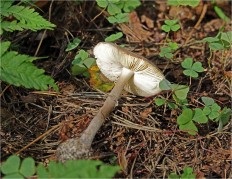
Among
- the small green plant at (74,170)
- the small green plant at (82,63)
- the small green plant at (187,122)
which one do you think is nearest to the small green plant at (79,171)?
the small green plant at (74,170)

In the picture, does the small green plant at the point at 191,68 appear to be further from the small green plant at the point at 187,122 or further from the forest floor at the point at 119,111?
the small green plant at the point at 187,122

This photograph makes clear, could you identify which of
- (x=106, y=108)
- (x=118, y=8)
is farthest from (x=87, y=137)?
(x=118, y=8)

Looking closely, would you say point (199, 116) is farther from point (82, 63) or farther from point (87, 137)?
point (82, 63)

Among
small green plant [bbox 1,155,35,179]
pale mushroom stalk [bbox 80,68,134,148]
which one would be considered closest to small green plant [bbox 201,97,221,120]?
pale mushroom stalk [bbox 80,68,134,148]

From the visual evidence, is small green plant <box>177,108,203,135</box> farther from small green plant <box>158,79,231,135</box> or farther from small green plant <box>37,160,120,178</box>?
small green plant <box>37,160,120,178</box>

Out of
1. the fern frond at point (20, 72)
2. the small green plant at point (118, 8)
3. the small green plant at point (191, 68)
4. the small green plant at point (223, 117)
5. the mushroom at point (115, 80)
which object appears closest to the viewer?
the fern frond at point (20, 72)

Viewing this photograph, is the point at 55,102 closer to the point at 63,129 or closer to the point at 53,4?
the point at 63,129

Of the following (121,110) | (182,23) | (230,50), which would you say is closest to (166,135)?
(121,110)
